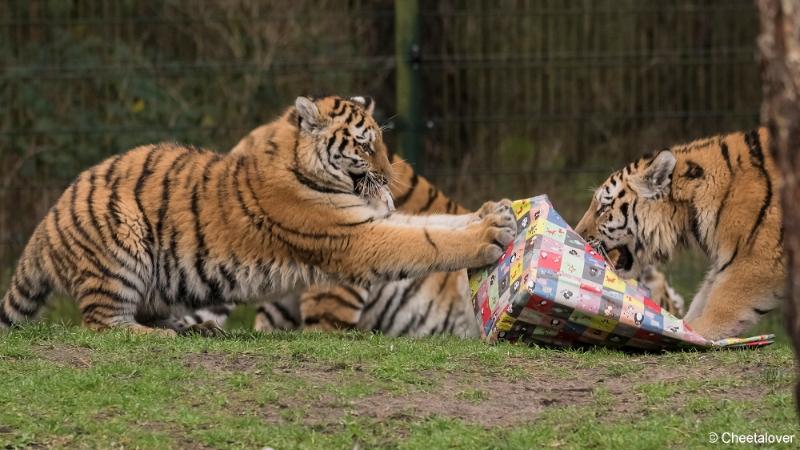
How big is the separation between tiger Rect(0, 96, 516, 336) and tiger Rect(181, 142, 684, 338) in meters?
0.90

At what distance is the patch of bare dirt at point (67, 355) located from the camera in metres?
4.77

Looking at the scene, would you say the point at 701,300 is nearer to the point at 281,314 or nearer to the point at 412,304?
the point at 412,304

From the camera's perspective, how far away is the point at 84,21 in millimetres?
8117

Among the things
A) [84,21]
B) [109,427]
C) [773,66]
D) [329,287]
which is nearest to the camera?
[773,66]

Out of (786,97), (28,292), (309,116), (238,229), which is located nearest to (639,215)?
(309,116)

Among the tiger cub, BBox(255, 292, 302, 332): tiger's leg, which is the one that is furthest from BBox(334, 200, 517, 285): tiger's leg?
BBox(255, 292, 302, 332): tiger's leg

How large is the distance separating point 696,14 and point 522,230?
3.91 metres

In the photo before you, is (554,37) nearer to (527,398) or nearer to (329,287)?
(329,287)

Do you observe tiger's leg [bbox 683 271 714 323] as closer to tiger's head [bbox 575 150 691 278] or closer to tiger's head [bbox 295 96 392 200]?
tiger's head [bbox 575 150 691 278]

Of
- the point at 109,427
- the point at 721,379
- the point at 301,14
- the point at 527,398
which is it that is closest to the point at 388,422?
the point at 527,398

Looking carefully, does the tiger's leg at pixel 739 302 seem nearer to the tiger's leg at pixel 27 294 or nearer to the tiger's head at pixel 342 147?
the tiger's head at pixel 342 147

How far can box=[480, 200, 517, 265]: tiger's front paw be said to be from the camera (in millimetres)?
5395

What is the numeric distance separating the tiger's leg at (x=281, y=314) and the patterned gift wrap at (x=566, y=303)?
6.40 feet

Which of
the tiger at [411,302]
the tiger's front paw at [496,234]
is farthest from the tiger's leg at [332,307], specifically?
the tiger's front paw at [496,234]
